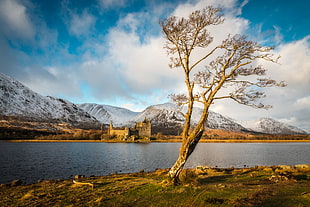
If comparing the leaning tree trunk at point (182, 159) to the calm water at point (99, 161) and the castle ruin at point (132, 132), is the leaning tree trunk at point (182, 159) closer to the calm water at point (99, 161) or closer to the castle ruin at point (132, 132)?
the calm water at point (99, 161)

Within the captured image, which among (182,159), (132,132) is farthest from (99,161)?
(132,132)

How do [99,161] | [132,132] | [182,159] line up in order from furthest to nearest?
[132,132] → [99,161] → [182,159]

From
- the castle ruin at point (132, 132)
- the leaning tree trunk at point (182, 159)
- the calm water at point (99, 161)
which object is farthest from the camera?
the castle ruin at point (132, 132)

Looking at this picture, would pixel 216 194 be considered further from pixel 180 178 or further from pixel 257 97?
pixel 257 97

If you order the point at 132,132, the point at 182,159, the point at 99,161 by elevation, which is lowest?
the point at 99,161

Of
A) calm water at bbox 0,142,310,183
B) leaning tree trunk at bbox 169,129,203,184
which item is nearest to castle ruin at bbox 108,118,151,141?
calm water at bbox 0,142,310,183

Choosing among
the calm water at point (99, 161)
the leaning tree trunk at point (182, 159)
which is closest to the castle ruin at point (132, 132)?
the calm water at point (99, 161)

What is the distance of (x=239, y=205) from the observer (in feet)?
26.5

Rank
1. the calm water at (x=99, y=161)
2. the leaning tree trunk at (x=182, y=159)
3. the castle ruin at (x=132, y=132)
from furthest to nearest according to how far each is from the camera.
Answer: the castle ruin at (x=132, y=132)
the calm water at (x=99, y=161)
the leaning tree trunk at (x=182, y=159)

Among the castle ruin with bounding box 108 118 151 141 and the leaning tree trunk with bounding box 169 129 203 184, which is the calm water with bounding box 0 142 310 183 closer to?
the leaning tree trunk with bounding box 169 129 203 184

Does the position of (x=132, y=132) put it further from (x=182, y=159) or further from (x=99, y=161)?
(x=182, y=159)

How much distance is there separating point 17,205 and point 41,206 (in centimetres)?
152

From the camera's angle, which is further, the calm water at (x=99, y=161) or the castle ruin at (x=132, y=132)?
the castle ruin at (x=132, y=132)

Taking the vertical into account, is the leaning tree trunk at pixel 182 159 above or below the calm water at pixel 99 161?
above
